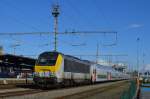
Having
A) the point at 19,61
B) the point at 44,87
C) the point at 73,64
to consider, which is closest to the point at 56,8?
the point at 19,61

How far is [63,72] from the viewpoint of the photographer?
37.6 meters

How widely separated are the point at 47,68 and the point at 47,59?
1.05 metres

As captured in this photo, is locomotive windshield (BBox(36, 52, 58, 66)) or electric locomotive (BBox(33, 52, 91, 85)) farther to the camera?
locomotive windshield (BBox(36, 52, 58, 66))

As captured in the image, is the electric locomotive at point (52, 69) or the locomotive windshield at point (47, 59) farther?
the locomotive windshield at point (47, 59)

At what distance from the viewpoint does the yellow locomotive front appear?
116ft

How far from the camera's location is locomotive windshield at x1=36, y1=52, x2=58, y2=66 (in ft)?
119

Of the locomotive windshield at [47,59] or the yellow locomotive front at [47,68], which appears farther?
the locomotive windshield at [47,59]

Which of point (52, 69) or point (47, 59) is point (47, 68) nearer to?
point (52, 69)

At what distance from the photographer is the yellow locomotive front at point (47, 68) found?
35500 mm

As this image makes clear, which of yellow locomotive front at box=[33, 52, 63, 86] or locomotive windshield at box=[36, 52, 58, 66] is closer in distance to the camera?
yellow locomotive front at box=[33, 52, 63, 86]

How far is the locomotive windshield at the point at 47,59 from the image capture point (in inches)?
1428

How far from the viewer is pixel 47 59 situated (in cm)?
3656

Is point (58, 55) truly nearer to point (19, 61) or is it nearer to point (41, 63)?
point (41, 63)

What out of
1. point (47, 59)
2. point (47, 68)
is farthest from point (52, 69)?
point (47, 59)
